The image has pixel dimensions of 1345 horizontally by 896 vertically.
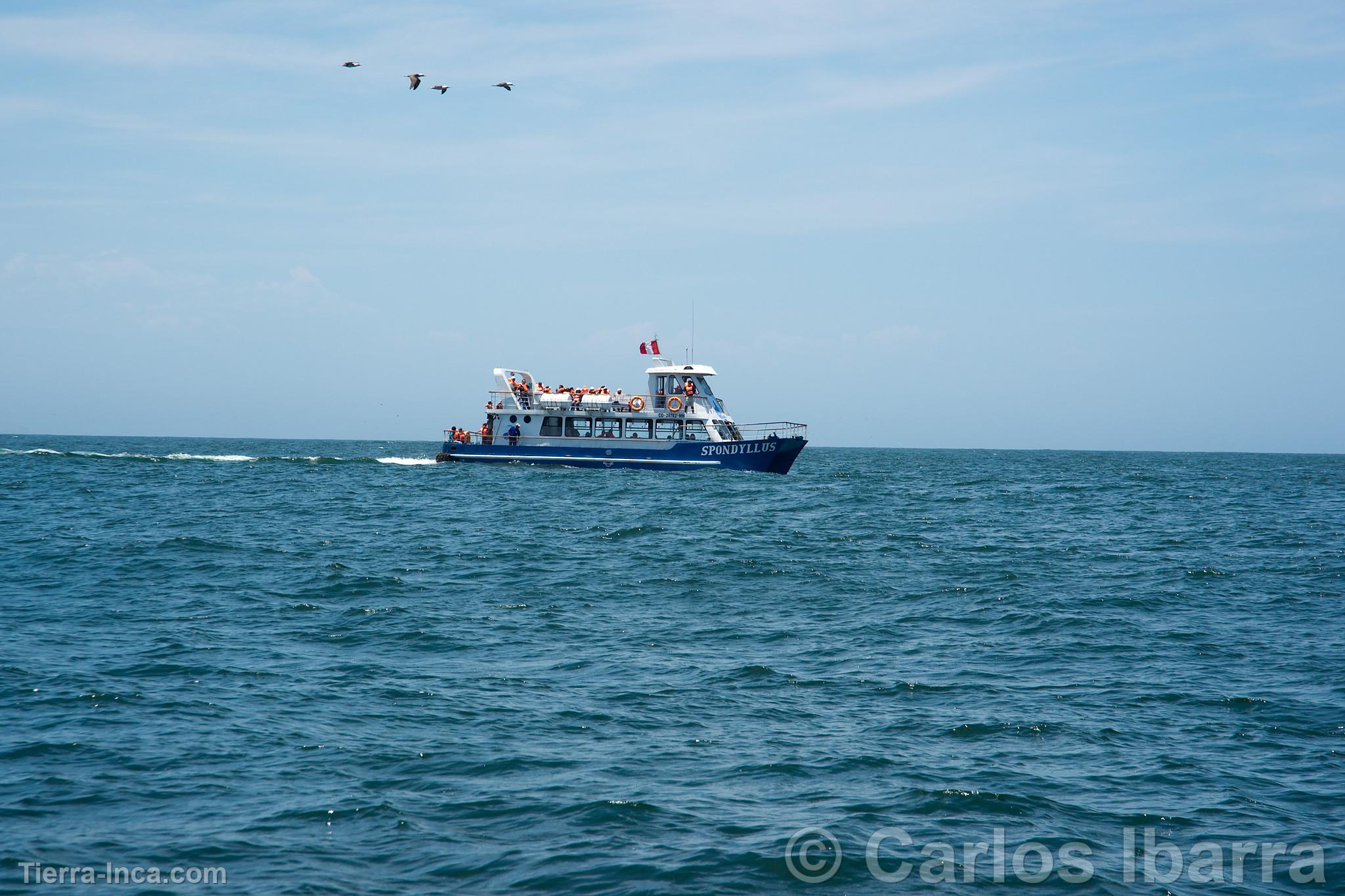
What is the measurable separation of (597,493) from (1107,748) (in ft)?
111

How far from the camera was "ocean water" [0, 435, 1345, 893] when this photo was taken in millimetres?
9039

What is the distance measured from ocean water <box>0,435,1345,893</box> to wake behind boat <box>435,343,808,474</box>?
24.4 m

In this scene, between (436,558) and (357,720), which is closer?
(357,720)

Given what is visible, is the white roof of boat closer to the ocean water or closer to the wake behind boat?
the wake behind boat

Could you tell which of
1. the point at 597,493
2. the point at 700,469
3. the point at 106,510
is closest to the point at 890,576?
the point at 597,493

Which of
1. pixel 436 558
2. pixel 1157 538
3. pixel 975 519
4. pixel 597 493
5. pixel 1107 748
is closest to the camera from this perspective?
pixel 1107 748

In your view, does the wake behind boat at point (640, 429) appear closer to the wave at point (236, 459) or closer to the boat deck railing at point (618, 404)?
the boat deck railing at point (618, 404)

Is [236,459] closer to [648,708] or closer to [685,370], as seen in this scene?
[685,370]

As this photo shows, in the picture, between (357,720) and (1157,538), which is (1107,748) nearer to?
(357,720)

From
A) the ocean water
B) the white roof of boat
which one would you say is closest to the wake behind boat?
the white roof of boat

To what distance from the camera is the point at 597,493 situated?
44750 millimetres

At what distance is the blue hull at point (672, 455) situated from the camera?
53.8 metres

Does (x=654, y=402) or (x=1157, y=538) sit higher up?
(x=654, y=402)

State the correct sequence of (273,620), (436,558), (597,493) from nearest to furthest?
(273,620)
(436,558)
(597,493)
